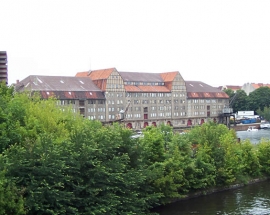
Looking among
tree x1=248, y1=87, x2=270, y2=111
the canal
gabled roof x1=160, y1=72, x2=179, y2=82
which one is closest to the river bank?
the canal

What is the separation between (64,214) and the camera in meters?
26.8

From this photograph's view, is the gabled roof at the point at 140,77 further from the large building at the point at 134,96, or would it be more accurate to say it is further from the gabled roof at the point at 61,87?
the gabled roof at the point at 61,87

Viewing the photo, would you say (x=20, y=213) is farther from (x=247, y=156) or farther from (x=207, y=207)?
(x=247, y=156)

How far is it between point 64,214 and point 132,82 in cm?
8427

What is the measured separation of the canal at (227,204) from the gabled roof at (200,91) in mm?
78572

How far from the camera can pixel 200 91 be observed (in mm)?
127562

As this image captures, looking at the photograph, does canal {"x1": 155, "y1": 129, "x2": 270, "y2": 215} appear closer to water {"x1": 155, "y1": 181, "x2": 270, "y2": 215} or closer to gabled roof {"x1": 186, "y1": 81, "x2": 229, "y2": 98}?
water {"x1": 155, "y1": 181, "x2": 270, "y2": 215}

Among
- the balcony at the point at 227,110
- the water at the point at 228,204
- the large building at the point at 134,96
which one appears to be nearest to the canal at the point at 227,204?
the water at the point at 228,204

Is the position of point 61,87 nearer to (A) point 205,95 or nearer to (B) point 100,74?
(B) point 100,74

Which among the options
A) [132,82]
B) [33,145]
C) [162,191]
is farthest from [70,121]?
[132,82]

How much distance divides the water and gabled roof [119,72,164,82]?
6671 centimetres

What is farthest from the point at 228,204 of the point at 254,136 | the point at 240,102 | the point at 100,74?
the point at 240,102

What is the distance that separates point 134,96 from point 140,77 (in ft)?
24.0

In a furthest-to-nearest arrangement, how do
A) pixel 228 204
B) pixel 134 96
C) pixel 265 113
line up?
1. pixel 265 113
2. pixel 134 96
3. pixel 228 204
